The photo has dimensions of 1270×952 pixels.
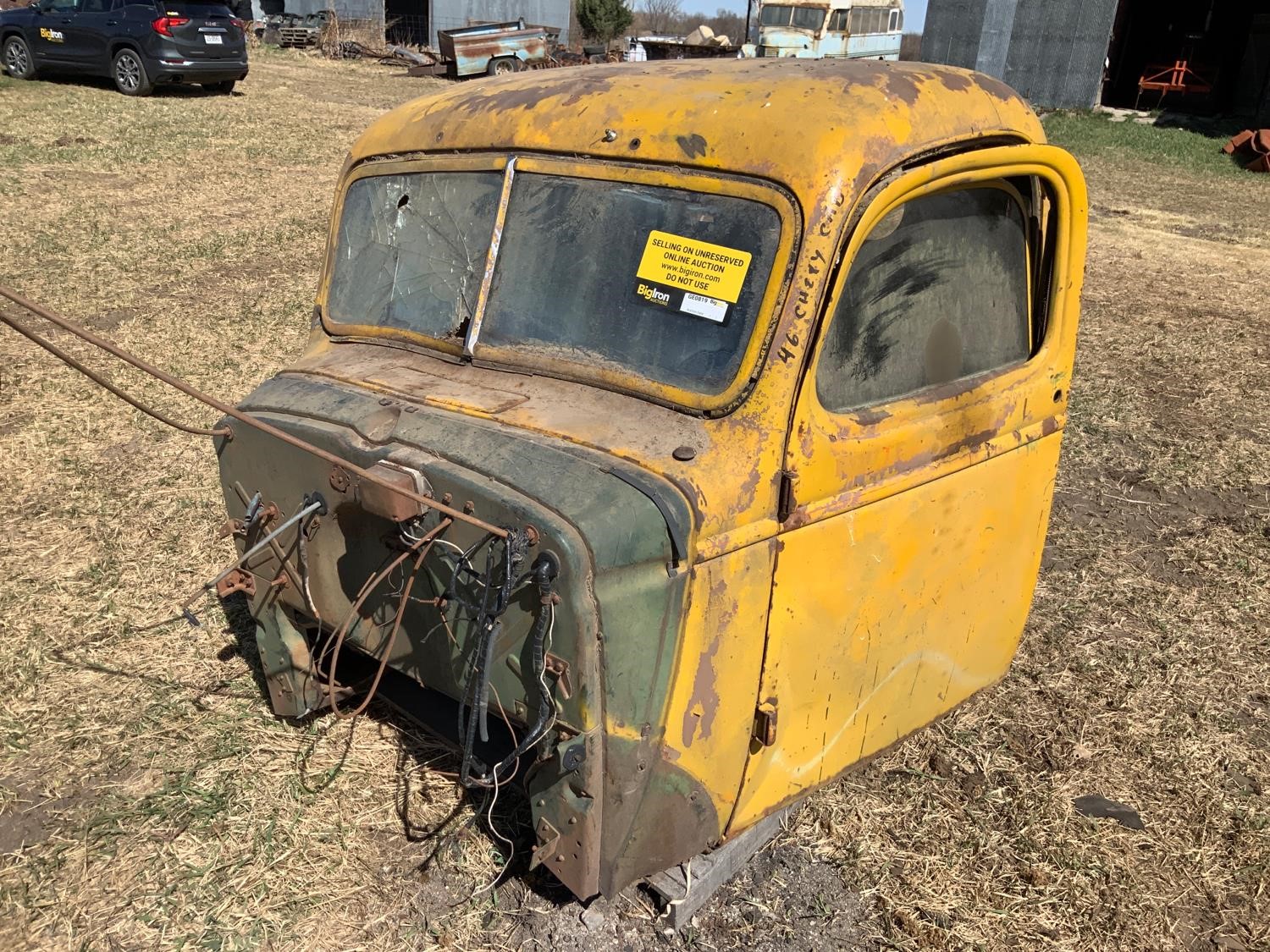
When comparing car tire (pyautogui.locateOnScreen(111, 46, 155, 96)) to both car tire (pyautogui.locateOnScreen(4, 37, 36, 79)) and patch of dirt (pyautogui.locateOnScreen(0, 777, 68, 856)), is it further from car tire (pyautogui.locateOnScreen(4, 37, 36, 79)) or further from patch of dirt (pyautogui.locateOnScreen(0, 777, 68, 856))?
patch of dirt (pyautogui.locateOnScreen(0, 777, 68, 856))

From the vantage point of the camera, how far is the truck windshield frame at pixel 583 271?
7.75 feet

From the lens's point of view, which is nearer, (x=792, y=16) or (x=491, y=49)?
(x=792, y=16)

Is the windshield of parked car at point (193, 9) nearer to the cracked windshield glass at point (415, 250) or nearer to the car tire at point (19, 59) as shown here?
the car tire at point (19, 59)

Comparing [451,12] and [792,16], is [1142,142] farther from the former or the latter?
[451,12]

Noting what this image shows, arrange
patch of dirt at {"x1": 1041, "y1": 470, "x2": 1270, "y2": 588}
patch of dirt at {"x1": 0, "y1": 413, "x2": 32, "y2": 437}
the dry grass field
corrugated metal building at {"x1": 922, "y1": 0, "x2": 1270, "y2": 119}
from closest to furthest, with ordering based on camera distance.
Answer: the dry grass field
patch of dirt at {"x1": 1041, "y1": 470, "x2": 1270, "y2": 588}
patch of dirt at {"x1": 0, "y1": 413, "x2": 32, "y2": 437}
corrugated metal building at {"x1": 922, "y1": 0, "x2": 1270, "y2": 119}

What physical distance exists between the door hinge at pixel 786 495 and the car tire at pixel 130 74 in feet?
52.6

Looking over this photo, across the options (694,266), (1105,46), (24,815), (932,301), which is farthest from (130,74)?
(1105,46)

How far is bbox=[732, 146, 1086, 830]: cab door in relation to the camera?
239cm

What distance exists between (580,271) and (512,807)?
5.13 feet

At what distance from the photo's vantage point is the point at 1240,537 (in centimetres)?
470

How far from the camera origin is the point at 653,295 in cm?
248

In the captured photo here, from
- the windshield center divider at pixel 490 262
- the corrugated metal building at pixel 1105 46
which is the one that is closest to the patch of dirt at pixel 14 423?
the windshield center divider at pixel 490 262

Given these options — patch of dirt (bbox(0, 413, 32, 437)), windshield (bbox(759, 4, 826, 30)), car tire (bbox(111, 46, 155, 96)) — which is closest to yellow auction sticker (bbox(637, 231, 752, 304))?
patch of dirt (bbox(0, 413, 32, 437))

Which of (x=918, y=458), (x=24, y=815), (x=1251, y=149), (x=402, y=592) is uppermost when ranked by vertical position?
(x=1251, y=149)
